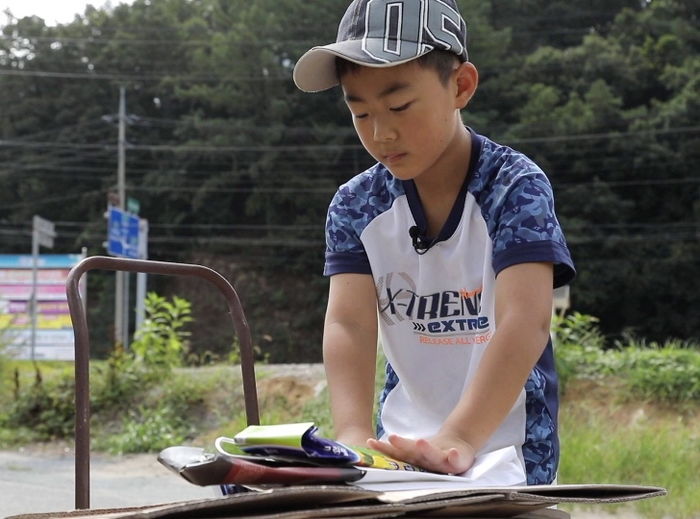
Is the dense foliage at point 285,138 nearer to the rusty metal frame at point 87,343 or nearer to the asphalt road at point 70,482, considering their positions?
the asphalt road at point 70,482

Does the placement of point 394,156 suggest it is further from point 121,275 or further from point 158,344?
point 121,275

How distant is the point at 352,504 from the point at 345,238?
82cm

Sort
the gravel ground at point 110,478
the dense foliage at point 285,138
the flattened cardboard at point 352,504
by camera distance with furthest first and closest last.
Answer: the dense foliage at point 285,138
the gravel ground at point 110,478
the flattened cardboard at point 352,504

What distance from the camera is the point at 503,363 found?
143 centimetres

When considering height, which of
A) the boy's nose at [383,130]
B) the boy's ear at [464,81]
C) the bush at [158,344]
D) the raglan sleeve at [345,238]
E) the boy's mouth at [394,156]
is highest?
the boy's ear at [464,81]

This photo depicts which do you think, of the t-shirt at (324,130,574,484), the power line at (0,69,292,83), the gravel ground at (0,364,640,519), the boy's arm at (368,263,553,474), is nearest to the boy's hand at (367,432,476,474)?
the boy's arm at (368,263,553,474)

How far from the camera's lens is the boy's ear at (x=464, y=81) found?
1.57m

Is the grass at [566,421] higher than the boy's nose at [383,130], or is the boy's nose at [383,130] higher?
the boy's nose at [383,130]

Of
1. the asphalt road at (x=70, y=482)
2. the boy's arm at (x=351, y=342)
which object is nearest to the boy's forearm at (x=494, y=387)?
the boy's arm at (x=351, y=342)

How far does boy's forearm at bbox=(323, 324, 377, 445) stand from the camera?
1.59 meters

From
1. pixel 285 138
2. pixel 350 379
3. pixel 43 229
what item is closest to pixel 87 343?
pixel 350 379

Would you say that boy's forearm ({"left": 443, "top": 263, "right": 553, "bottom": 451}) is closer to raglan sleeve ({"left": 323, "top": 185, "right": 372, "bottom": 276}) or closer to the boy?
the boy

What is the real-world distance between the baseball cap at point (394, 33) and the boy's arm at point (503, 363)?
13.5 inches

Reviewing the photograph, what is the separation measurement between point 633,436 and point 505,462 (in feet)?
14.6
